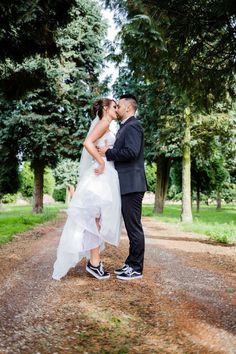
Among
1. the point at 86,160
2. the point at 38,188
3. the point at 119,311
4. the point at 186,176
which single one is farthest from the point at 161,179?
the point at 119,311

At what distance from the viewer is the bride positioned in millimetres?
5336

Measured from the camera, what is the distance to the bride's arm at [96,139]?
5.39 metres

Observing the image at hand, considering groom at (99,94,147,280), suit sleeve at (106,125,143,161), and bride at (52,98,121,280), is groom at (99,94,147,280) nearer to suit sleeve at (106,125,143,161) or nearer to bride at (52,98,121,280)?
suit sleeve at (106,125,143,161)

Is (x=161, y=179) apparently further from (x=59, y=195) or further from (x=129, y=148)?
(x=59, y=195)

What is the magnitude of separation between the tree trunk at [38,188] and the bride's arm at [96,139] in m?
17.1

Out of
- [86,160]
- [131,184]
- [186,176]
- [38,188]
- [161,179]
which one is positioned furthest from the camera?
[161,179]

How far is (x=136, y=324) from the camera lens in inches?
142

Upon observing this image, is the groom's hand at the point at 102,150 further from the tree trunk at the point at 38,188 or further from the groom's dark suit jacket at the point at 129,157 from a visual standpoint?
the tree trunk at the point at 38,188

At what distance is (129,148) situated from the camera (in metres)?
5.26

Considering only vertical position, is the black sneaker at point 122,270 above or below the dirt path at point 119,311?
above

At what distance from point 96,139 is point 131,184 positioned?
0.73m

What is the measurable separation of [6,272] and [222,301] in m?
3.02

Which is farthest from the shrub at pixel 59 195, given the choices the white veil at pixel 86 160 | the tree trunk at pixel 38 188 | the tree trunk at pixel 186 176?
the white veil at pixel 86 160

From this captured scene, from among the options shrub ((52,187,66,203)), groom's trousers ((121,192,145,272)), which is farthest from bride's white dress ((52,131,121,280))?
shrub ((52,187,66,203))
